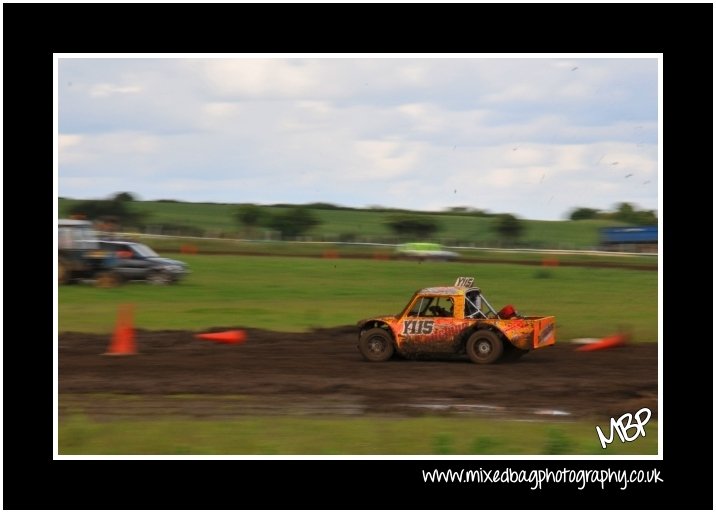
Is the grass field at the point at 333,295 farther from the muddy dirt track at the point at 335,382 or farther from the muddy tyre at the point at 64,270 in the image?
the muddy dirt track at the point at 335,382

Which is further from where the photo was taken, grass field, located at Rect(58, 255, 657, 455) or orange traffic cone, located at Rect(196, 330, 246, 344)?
orange traffic cone, located at Rect(196, 330, 246, 344)

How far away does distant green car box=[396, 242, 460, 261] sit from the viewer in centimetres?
4362

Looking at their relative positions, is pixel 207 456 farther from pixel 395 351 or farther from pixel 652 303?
pixel 652 303

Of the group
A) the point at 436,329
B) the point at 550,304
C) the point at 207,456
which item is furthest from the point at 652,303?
the point at 207,456

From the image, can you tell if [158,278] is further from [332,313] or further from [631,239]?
[631,239]

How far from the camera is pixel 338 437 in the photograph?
11445mm

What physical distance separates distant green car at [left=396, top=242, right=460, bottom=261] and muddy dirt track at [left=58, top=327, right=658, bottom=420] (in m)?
24.8

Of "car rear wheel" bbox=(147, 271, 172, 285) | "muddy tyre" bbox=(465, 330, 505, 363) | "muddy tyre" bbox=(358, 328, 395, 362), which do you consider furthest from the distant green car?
"muddy tyre" bbox=(465, 330, 505, 363)

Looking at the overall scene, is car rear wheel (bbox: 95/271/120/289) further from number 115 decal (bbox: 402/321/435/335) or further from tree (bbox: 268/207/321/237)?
tree (bbox: 268/207/321/237)

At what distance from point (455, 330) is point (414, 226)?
3946cm

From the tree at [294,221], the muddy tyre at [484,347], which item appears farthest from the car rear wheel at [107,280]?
the tree at [294,221]

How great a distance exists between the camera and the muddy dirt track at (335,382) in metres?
13.2

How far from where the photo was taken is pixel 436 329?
16.5 m

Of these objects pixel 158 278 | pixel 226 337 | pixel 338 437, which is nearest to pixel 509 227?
pixel 158 278
